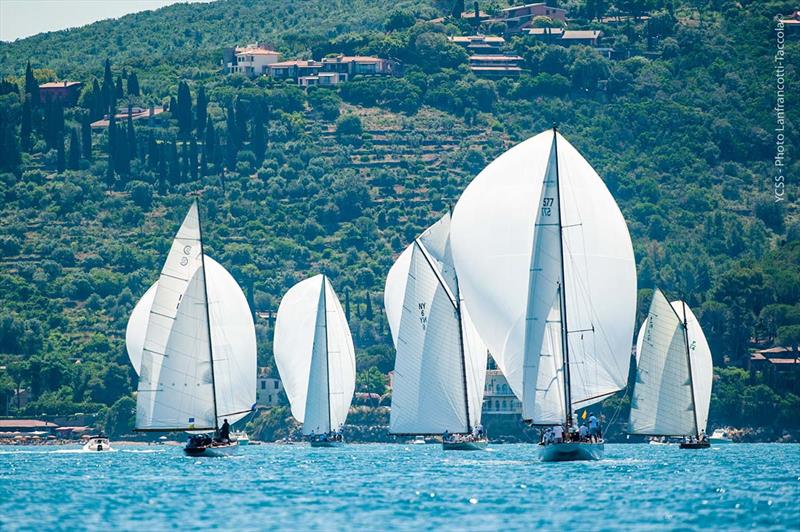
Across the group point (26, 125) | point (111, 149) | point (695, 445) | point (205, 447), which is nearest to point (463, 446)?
point (205, 447)

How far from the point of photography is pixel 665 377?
86188 mm

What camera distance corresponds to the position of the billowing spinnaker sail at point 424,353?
76.2 metres

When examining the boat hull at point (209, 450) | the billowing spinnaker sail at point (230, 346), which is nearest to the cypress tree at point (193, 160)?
the billowing spinnaker sail at point (230, 346)

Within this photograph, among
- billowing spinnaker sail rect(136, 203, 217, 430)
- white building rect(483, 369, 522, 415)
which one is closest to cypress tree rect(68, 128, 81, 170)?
white building rect(483, 369, 522, 415)

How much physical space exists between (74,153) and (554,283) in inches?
5158

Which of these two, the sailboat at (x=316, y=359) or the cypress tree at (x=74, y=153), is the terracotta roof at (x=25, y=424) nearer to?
the sailboat at (x=316, y=359)

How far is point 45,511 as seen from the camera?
5122 centimetres

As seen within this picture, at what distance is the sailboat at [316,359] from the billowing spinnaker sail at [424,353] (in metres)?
20.5

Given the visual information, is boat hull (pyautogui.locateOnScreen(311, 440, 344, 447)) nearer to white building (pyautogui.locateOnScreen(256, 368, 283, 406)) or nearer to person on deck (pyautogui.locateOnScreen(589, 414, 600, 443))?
person on deck (pyautogui.locateOnScreen(589, 414, 600, 443))

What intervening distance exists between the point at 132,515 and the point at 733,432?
78.8 m

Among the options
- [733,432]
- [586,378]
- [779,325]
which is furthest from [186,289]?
[779,325]

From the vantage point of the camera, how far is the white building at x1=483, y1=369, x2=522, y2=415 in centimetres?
13325

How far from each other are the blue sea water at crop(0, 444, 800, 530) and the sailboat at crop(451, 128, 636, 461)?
3.02 m

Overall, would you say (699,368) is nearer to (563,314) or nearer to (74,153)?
(563,314)
